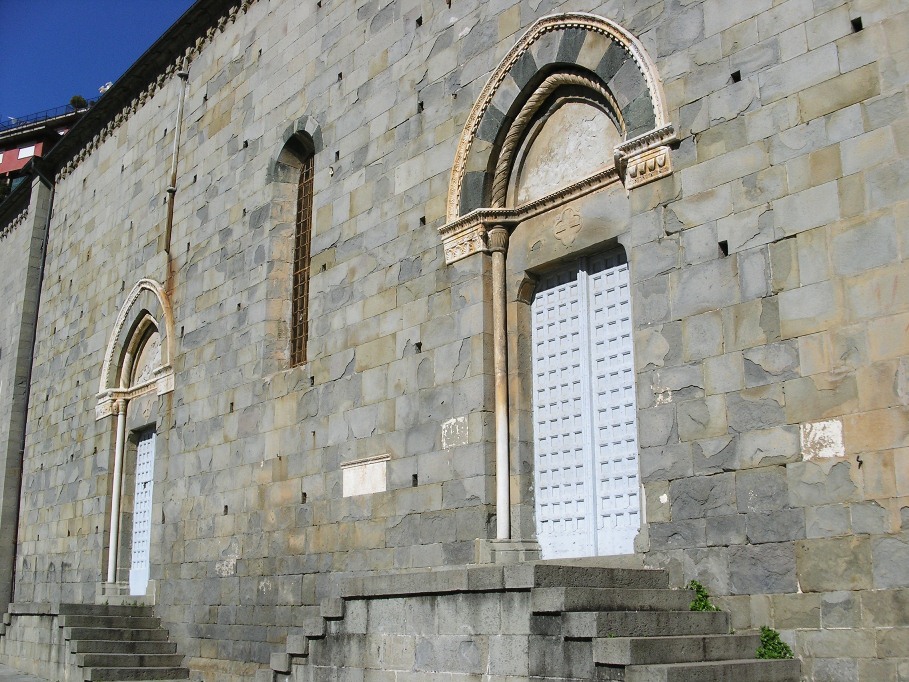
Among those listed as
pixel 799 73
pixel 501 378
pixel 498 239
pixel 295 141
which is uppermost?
pixel 295 141

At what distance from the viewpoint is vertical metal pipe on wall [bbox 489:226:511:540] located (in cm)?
998

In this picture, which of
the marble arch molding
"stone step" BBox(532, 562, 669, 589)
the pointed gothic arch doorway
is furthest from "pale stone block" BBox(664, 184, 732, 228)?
the pointed gothic arch doorway

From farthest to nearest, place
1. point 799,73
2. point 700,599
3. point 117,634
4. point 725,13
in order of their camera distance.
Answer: point 117,634
point 725,13
point 799,73
point 700,599

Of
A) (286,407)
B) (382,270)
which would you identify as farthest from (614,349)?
(286,407)

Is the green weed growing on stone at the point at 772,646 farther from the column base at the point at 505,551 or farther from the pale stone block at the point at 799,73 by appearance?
the pale stone block at the point at 799,73

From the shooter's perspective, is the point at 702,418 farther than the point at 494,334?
No

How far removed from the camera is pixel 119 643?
14250 millimetres

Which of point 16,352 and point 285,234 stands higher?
point 16,352

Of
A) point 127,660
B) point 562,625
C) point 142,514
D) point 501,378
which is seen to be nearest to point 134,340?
point 142,514

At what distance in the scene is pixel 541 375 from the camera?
405 inches

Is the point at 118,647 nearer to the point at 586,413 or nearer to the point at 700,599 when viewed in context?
the point at 586,413

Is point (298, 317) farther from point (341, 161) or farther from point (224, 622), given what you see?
point (224, 622)

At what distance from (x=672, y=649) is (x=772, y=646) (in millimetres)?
1020

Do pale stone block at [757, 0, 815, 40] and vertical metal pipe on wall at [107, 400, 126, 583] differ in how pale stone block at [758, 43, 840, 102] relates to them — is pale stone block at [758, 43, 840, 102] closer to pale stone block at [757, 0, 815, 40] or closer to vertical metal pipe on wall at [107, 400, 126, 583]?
pale stone block at [757, 0, 815, 40]
